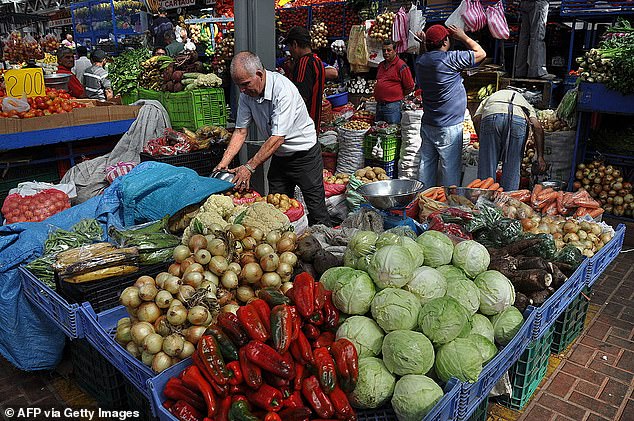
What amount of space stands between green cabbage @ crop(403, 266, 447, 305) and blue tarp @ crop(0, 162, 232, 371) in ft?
6.86

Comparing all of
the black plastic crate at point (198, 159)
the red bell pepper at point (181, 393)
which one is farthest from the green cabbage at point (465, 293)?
the black plastic crate at point (198, 159)

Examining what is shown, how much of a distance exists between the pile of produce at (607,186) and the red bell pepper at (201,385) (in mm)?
5254

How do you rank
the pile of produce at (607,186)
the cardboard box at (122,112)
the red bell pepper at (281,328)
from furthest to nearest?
the cardboard box at (122,112)
the pile of produce at (607,186)
the red bell pepper at (281,328)

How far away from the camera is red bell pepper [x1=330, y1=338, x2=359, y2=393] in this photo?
2002 millimetres

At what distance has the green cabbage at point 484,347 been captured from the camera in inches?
90.3

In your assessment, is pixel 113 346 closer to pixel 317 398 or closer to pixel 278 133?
pixel 317 398

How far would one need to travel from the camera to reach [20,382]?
3453 mm

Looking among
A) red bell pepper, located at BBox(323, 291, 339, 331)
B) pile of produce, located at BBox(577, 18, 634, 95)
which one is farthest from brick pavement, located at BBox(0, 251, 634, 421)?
pile of produce, located at BBox(577, 18, 634, 95)

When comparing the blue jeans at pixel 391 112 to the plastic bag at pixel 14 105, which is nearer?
the plastic bag at pixel 14 105

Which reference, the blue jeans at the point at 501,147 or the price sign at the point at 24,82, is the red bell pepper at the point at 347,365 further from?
the price sign at the point at 24,82

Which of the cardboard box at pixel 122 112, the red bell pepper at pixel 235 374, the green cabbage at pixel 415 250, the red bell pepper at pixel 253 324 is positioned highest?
the cardboard box at pixel 122 112

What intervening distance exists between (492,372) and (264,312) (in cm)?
111

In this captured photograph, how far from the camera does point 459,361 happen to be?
6.95ft

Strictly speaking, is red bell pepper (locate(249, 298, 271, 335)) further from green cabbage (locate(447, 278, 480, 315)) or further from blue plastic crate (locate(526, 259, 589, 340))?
blue plastic crate (locate(526, 259, 589, 340))
